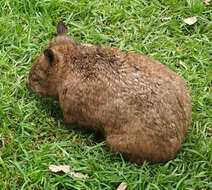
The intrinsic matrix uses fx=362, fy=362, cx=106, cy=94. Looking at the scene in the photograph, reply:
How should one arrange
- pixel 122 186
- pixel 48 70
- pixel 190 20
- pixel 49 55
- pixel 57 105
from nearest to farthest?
pixel 122 186 < pixel 49 55 < pixel 48 70 < pixel 57 105 < pixel 190 20

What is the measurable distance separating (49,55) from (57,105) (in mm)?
936

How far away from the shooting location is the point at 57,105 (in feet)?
17.3

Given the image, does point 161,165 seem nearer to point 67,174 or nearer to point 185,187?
point 185,187

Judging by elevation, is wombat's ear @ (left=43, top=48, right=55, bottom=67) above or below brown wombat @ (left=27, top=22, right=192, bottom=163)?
above

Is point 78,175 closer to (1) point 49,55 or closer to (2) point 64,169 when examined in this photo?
(2) point 64,169

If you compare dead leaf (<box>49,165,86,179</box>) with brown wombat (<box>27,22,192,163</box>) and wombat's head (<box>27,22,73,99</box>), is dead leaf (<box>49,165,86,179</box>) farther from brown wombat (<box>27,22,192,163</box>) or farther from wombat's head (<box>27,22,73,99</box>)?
wombat's head (<box>27,22,73,99</box>)

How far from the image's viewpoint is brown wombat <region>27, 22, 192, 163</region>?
416cm

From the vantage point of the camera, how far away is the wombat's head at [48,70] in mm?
4688

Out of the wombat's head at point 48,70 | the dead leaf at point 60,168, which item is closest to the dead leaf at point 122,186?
the dead leaf at point 60,168

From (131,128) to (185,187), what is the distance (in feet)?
3.04

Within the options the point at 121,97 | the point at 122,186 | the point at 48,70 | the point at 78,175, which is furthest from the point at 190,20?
the point at 78,175

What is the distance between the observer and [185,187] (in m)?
4.20

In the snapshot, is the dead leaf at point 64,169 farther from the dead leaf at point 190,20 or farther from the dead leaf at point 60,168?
the dead leaf at point 190,20

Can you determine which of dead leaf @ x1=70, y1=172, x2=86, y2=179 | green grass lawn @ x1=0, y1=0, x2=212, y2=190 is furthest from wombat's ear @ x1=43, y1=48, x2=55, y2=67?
dead leaf @ x1=70, y1=172, x2=86, y2=179
